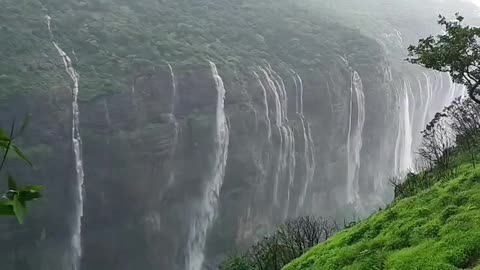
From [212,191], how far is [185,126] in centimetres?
416

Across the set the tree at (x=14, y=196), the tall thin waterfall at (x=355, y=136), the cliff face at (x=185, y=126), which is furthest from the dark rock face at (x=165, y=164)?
the tree at (x=14, y=196)

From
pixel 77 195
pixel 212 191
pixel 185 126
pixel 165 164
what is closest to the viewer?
pixel 77 195

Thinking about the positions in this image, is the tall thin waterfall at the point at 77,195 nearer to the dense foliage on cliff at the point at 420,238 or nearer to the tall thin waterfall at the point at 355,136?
the dense foliage on cliff at the point at 420,238

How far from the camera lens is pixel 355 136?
41375 millimetres

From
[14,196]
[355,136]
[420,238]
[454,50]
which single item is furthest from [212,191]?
[14,196]

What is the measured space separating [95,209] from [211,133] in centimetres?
798

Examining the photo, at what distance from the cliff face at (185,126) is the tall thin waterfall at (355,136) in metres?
0.13

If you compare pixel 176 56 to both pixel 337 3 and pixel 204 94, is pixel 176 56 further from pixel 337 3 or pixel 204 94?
pixel 337 3

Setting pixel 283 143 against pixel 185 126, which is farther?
pixel 283 143

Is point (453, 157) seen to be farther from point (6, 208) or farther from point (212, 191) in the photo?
point (6, 208)

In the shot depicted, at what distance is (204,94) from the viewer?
3222 cm

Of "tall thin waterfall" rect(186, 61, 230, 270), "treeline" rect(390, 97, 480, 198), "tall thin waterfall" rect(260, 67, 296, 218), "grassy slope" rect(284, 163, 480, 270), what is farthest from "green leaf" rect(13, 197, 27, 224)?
"tall thin waterfall" rect(260, 67, 296, 218)

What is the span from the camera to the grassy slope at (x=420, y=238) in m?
7.30

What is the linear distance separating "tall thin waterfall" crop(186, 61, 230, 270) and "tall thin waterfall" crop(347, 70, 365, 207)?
11829 millimetres
